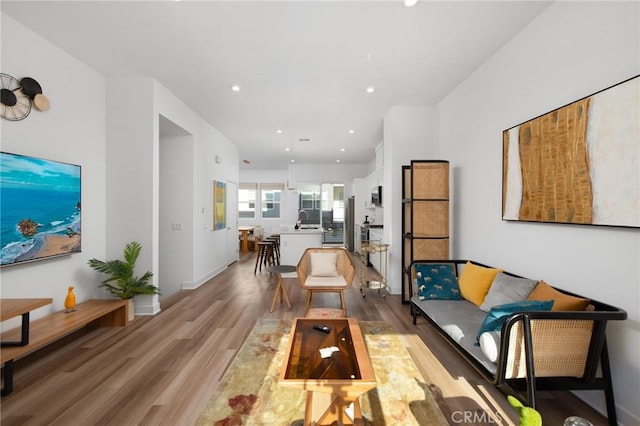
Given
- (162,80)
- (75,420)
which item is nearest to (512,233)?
(75,420)

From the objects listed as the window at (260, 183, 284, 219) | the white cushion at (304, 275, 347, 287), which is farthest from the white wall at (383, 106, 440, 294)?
the window at (260, 183, 284, 219)

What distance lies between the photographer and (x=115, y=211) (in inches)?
146

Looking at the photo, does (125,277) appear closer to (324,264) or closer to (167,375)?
(167,375)

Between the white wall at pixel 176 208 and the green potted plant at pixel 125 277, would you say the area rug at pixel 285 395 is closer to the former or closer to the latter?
the green potted plant at pixel 125 277

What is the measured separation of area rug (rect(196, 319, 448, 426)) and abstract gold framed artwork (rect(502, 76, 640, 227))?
171 cm

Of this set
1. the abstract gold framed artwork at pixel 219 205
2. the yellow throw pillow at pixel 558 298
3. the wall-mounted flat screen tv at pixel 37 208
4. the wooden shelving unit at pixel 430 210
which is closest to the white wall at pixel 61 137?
the wall-mounted flat screen tv at pixel 37 208

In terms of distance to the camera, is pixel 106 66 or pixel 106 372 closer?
pixel 106 372

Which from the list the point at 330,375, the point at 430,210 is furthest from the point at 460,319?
the point at 430,210

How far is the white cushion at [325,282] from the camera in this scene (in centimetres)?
371

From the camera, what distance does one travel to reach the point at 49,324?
2.69 m

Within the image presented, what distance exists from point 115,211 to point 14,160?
49.4 inches

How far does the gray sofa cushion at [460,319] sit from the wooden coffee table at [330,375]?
816mm

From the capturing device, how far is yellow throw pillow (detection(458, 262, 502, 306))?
9.38ft

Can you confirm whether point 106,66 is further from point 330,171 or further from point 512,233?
point 330,171
